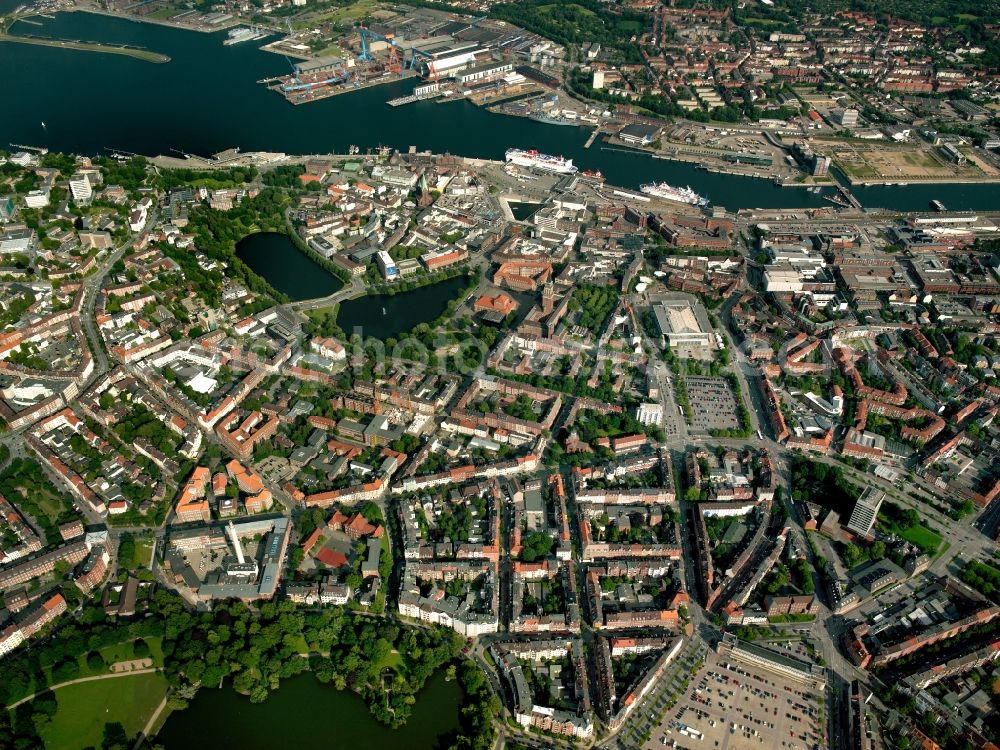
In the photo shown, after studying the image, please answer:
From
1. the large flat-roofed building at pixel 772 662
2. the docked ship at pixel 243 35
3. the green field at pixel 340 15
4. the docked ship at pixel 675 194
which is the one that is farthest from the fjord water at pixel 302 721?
the green field at pixel 340 15

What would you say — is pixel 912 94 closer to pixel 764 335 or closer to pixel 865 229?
pixel 865 229

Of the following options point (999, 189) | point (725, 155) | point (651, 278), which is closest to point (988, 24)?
point (999, 189)

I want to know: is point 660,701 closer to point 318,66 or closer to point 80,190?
point 80,190

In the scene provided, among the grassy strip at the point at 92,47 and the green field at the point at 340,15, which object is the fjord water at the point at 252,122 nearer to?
the grassy strip at the point at 92,47

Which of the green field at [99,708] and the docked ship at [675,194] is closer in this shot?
the green field at [99,708]

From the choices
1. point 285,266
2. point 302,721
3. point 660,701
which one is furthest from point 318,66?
point 660,701

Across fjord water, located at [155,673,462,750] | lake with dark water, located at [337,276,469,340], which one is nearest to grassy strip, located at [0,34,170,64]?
lake with dark water, located at [337,276,469,340]
